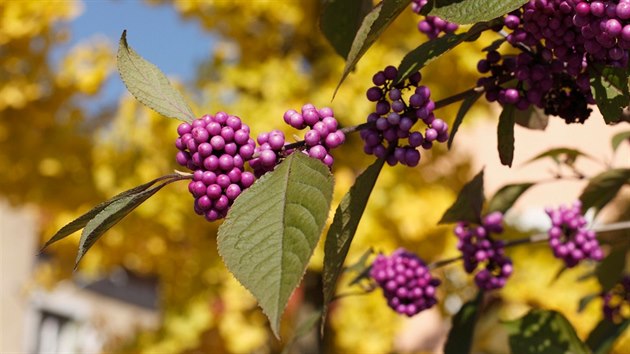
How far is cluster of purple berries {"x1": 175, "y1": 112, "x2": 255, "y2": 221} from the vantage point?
0.63 m

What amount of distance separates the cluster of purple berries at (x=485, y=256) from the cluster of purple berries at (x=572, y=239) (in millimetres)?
117

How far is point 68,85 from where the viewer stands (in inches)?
224

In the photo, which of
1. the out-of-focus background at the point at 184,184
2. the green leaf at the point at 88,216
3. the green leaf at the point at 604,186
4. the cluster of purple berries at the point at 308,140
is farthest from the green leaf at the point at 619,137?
the out-of-focus background at the point at 184,184

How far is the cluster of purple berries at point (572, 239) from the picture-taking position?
1199 mm

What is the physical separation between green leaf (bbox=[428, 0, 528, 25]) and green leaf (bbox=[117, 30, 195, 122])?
23cm

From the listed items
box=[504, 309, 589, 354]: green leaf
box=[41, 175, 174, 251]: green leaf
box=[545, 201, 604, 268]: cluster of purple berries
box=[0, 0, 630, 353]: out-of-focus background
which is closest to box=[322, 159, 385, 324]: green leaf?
box=[41, 175, 174, 251]: green leaf

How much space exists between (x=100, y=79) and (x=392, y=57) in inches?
80.4

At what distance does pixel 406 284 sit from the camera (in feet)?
3.66

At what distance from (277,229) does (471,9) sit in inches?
10.0

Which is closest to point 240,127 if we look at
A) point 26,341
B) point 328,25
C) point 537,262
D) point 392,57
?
point 328,25

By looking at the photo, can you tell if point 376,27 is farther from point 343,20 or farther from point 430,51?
point 343,20

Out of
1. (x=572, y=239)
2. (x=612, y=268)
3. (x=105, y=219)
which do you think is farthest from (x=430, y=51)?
(x=612, y=268)

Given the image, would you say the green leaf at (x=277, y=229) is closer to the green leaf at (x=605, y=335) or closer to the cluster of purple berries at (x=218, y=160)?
the cluster of purple berries at (x=218, y=160)

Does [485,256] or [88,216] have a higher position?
[88,216]
